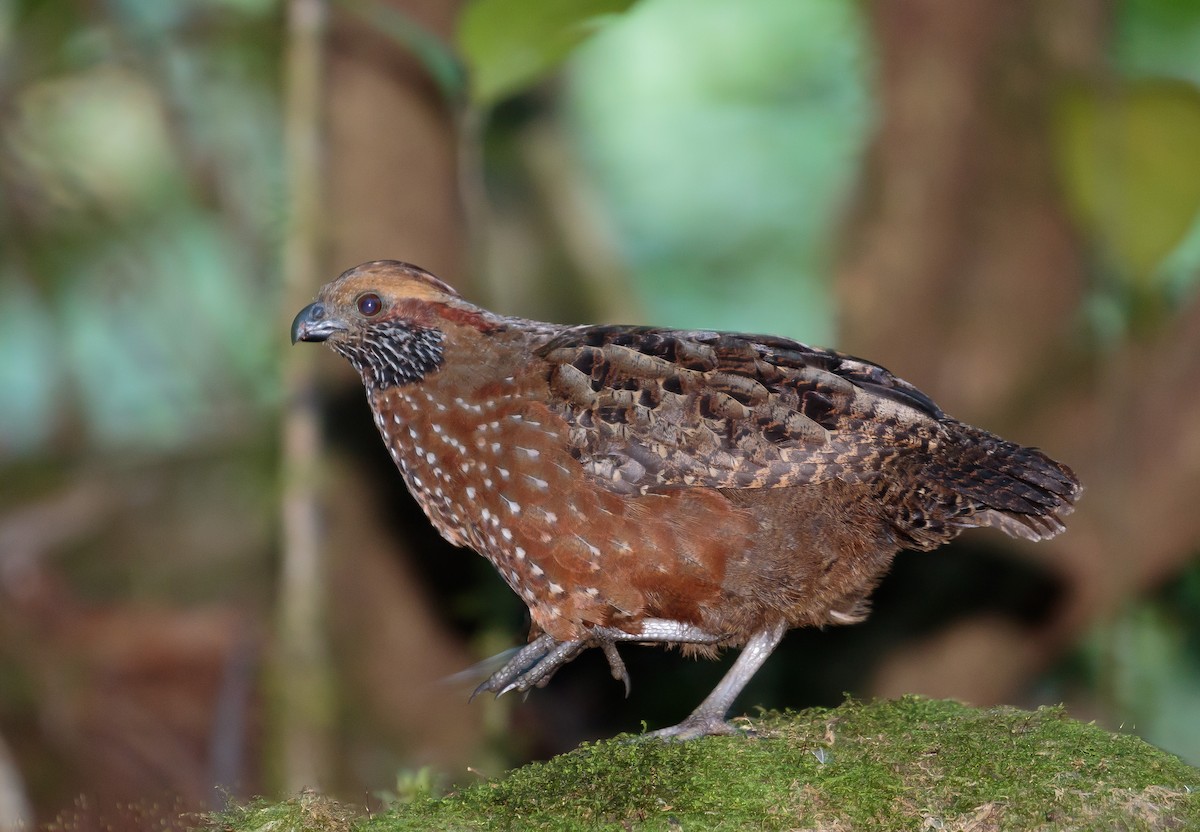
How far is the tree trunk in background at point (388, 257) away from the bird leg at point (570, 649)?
2239 millimetres

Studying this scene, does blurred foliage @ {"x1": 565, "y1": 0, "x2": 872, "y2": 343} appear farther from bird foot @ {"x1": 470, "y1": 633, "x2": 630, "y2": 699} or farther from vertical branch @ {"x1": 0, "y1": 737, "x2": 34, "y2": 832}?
bird foot @ {"x1": 470, "y1": 633, "x2": 630, "y2": 699}

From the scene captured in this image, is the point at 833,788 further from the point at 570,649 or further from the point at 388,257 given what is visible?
the point at 388,257

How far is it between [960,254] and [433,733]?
353 cm

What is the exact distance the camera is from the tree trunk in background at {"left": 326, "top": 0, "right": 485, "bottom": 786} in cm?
552

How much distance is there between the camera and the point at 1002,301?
20.4 feet

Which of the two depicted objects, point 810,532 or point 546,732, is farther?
point 546,732

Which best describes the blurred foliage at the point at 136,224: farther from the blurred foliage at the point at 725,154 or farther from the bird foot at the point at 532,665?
the bird foot at the point at 532,665

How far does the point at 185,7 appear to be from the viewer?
7602mm

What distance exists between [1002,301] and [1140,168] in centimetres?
197

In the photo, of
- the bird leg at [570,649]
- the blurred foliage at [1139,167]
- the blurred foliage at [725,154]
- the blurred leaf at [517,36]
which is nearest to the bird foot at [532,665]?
the bird leg at [570,649]

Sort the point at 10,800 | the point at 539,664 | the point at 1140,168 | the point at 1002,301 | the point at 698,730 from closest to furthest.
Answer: the point at 698,730 → the point at 539,664 → the point at 1140,168 → the point at 10,800 → the point at 1002,301

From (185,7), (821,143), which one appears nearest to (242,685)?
(185,7)

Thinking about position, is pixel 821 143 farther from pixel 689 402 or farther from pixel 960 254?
pixel 689 402

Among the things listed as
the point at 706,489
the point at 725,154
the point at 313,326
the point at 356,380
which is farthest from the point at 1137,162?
the point at 725,154
